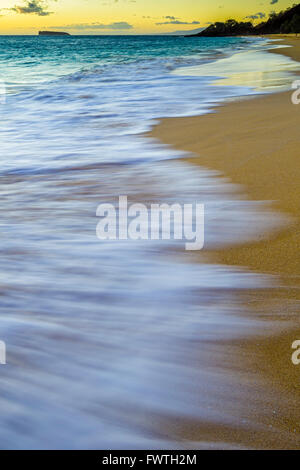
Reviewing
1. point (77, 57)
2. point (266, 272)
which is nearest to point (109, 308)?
point (266, 272)

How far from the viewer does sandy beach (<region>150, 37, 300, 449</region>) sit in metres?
1.13

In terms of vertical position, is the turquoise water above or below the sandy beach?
above

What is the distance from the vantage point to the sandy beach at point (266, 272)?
1.13m

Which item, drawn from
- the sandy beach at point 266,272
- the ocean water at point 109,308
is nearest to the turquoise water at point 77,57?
the sandy beach at point 266,272

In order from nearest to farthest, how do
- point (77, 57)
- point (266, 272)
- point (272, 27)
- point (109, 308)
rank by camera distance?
1. point (109, 308)
2. point (266, 272)
3. point (77, 57)
4. point (272, 27)

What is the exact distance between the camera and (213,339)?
151 centimetres

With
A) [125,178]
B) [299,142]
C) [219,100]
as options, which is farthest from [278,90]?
[125,178]

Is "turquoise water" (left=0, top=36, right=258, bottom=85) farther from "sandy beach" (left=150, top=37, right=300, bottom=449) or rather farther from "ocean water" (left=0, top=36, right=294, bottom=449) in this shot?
"ocean water" (left=0, top=36, right=294, bottom=449)

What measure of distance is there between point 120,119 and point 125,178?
10.6 feet

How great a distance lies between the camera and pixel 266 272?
187 cm

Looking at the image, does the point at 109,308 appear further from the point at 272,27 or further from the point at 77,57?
the point at 272,27

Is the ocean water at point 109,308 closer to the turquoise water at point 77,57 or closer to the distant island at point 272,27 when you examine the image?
the turquoise water at point 77,57

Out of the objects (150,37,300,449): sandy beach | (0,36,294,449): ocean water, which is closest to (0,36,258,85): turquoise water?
(150,37,300,449): sandy beach

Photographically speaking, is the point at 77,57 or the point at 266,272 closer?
the point at 266,272
